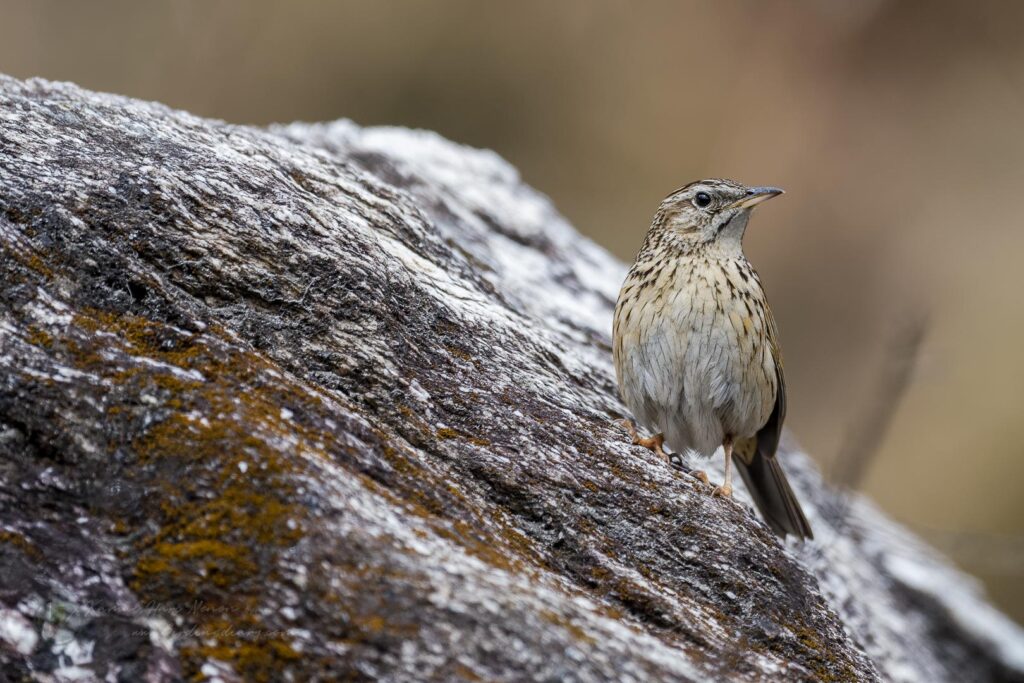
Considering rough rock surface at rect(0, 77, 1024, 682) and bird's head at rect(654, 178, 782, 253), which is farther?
bird's head at rect(654, 178, 782, 253)

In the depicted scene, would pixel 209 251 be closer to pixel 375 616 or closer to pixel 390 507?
pixel 390 507

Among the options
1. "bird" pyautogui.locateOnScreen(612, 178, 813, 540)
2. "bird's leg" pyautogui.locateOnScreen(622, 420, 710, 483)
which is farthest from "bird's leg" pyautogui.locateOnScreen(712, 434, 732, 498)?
"bird's leg" pyautogui.locateOnScreen(622, 420, 710, 483)

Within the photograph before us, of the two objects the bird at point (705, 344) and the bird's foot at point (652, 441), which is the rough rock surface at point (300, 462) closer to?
the bird's foot at point (652, 441)

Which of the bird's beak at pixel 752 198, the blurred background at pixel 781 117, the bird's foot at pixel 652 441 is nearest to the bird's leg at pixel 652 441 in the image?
the bird's foot at pixel 652 441

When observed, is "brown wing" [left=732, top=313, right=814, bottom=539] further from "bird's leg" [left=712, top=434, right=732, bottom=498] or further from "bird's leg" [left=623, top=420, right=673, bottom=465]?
"bird's leg" [left=623, top=420, right=673, bottom=465]

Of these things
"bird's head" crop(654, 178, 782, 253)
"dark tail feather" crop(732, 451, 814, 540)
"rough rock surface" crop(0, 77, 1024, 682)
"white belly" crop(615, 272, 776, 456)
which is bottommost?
"rough rock surface" crop(0, 77, 1024, 682)

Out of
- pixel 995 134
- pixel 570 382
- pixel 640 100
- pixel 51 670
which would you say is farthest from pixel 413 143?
pixel 995 134

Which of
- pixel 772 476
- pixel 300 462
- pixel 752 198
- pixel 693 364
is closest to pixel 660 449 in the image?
pixel 693 364
